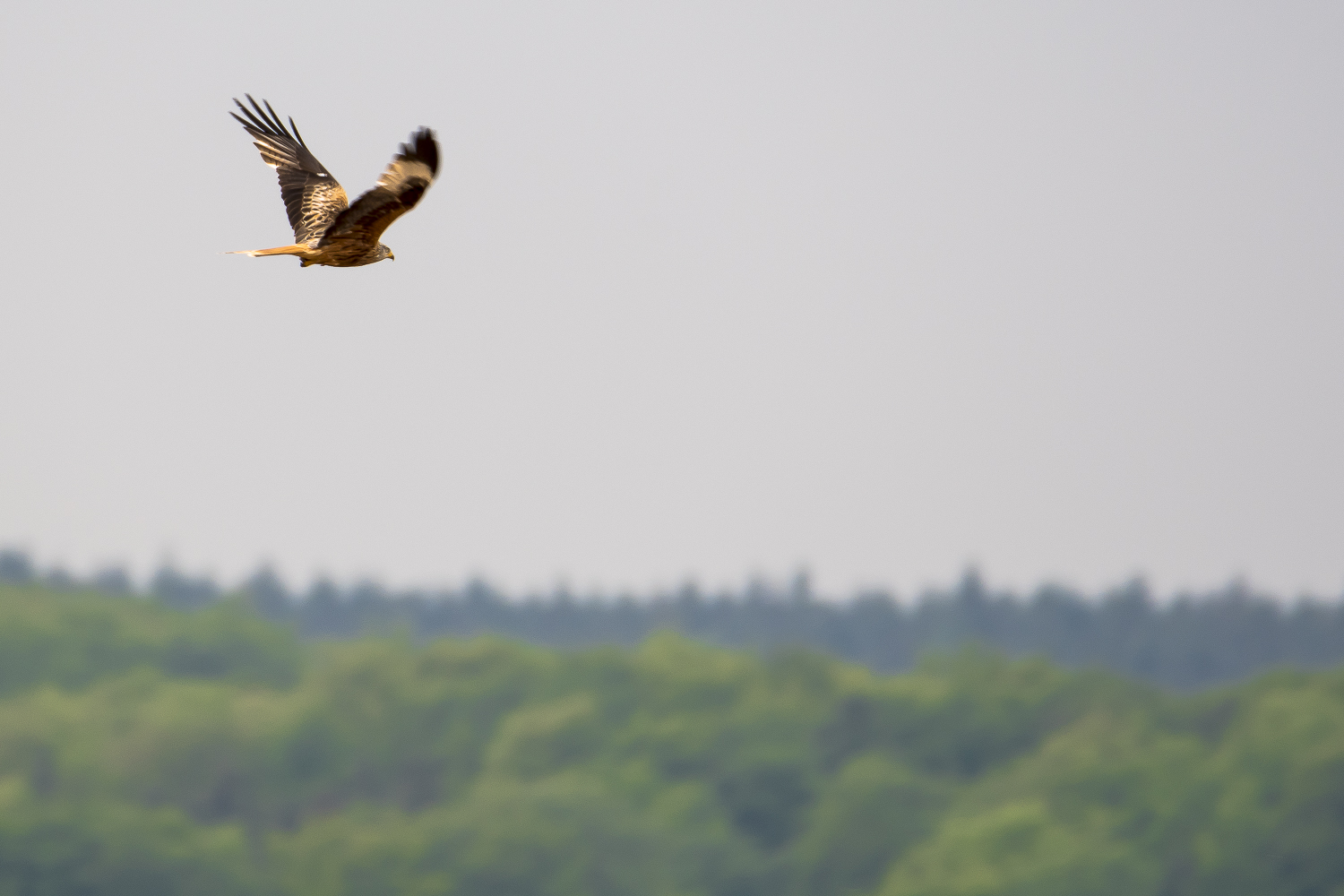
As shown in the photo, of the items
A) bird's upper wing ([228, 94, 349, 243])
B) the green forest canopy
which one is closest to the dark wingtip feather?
bird's upper wing ([228, 94, 349, 243])

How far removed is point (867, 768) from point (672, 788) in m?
9.70

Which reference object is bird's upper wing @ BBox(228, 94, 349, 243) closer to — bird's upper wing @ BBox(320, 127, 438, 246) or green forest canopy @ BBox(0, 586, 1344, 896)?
bird's upper wing @ BBox(320, 127, 438, 246)

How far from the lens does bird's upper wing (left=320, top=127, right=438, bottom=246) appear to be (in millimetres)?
13430

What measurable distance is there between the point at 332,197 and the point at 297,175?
62cm

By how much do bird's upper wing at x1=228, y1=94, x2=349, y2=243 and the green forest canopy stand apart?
6282 cm

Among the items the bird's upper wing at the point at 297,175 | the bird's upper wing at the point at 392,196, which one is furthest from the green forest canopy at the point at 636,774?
the bird's upper wing at the point at 392,196

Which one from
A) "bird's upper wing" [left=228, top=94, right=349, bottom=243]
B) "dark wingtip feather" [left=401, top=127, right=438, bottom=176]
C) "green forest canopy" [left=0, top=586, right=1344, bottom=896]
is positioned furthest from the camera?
"green forest canopy" [left=0, top=586, right=1344, bottom=896]

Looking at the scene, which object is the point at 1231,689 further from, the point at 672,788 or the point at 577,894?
the point at 577,894

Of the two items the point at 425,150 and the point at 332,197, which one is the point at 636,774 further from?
the point at 425,150

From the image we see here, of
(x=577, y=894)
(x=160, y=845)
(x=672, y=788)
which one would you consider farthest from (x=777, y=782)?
(x=160, y=845)

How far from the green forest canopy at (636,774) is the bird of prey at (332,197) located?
206ft

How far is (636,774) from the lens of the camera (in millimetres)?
97188

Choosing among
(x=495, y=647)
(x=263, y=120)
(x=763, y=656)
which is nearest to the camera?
(x=263, y=120)

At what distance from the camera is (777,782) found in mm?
99500
